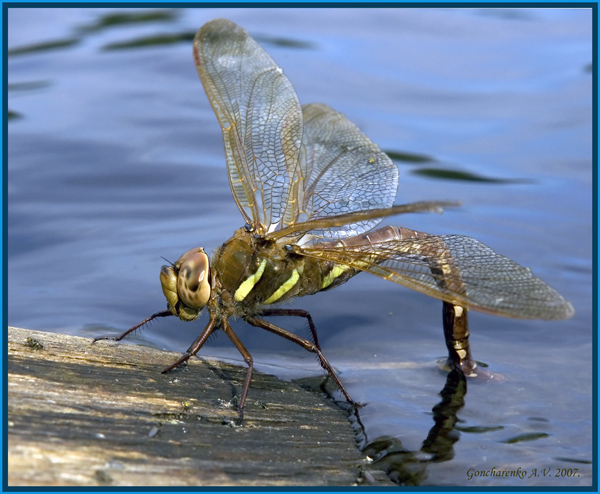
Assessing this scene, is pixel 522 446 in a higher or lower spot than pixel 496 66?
lower

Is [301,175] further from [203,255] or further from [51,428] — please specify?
[51,428]

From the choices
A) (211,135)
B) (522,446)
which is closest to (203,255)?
(522,446)

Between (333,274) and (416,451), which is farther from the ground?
(333,274)

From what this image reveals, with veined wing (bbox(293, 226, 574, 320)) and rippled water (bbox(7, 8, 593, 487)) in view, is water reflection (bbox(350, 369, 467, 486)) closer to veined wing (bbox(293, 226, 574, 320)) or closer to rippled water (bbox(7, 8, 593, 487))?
rippled water (bbox(7, 8, 593, 487))

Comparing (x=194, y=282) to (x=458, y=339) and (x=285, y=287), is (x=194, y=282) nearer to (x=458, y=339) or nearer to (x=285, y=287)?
(x=285, y=287)

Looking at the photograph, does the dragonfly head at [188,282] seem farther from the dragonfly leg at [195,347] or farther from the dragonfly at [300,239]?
the dragonfly leg at [195,347]

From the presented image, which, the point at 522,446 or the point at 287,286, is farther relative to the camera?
the point at 287,286

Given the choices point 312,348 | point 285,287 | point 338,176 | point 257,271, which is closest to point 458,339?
point 312,348

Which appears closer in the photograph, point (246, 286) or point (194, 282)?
point (194, 282)
